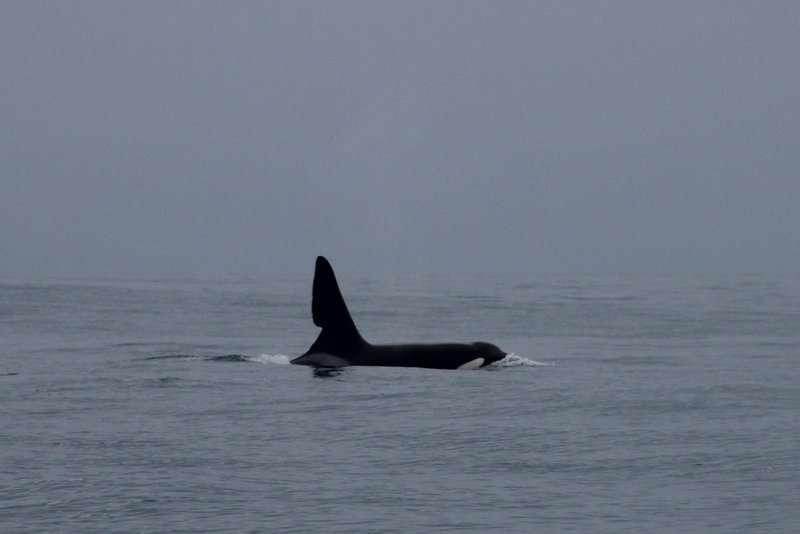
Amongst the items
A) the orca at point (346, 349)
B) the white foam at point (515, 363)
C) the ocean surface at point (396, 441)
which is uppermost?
the orca at point (346, 349)

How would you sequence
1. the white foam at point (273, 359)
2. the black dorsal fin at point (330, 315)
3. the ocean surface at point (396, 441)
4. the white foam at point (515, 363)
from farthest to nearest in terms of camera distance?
the white foam at point (273, 359) → the white foam at point (515, 363) → the black dorsal fin at point (330, 315) → the ocean surface at point (396, 441)

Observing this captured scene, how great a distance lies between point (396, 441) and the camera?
40.8ft

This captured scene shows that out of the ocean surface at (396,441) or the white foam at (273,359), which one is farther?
the white foam at (273,359)

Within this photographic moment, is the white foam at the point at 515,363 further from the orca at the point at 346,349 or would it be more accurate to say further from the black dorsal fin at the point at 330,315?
the black dorsal fin at the point at 330,315

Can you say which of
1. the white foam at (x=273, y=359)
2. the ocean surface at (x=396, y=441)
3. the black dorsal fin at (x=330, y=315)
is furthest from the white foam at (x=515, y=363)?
the white foam at (x=273, y=359)

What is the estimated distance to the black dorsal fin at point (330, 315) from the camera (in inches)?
800

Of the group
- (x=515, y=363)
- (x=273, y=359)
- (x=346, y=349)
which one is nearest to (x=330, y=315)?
(x=346, y=349)

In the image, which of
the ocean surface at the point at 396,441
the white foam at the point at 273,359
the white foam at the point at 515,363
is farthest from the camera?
the white foam at the point at 273,359

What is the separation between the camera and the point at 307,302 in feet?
181

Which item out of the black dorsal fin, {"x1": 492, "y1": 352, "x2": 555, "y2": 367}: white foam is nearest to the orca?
the black dorsal fin

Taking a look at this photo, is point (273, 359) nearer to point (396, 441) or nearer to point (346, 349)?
point (346, 349)

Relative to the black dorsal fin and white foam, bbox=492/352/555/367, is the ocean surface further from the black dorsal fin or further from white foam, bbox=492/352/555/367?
the black dorsal fin

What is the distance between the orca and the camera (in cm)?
2038

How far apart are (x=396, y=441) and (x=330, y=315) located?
8153 mm
